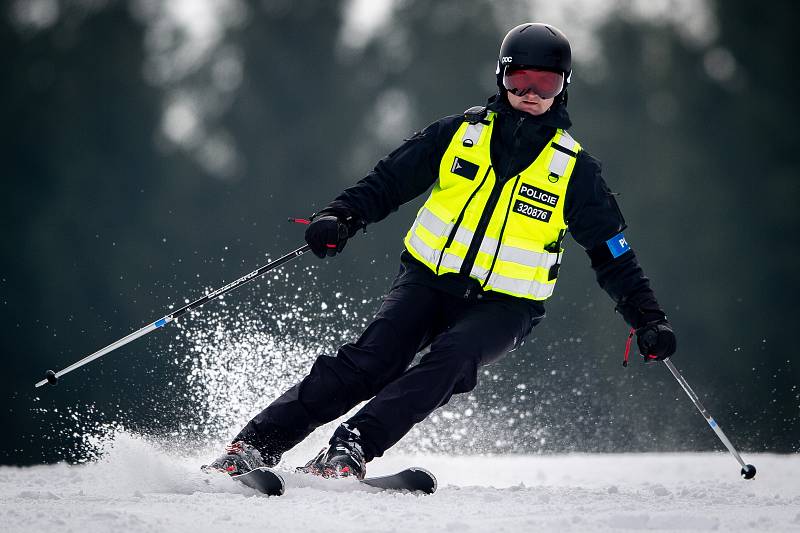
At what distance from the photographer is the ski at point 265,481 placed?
3516mm

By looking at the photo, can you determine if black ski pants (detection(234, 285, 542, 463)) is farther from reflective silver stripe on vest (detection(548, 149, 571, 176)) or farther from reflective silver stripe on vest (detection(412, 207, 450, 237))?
reflective silver stripe on vest (detection(548, 149, 571, 176))

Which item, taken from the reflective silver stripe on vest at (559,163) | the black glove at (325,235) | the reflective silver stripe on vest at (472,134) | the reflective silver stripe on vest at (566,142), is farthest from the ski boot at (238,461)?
the reflective silver stripe on vest at (566,142)

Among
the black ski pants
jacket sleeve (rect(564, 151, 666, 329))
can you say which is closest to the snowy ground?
the black ski pants

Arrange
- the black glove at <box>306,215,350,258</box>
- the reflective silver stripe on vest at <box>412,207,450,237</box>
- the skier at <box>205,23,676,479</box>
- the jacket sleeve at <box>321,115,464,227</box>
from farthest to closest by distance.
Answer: the jacket sleeve at <box>321,115,464,227</box> < the reflective silver stripe on vest at <box>412,207,450,237</box> < the black glove at <box>306,215,350,258</box> < the skier at <box>205,23,676,479</box>

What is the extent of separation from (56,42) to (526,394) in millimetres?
16965

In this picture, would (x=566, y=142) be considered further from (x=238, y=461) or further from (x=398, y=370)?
(x=238, y=461)

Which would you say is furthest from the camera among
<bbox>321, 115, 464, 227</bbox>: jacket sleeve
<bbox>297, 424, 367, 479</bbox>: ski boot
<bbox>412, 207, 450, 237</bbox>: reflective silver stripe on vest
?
<bbox>321, 115, 464, 227</bbox>: jacket sleeve

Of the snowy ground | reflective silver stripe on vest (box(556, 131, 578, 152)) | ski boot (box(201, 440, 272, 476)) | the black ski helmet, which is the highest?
the black ski helmet

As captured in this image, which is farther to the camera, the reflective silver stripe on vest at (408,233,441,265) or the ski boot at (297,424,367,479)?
the reflective silver stripe on vest at (408,233,441,265)

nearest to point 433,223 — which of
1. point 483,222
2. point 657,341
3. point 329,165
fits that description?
point 483,222

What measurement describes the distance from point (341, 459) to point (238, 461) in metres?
0.38

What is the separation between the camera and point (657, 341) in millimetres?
4273

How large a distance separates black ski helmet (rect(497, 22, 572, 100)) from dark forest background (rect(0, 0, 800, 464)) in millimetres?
10003

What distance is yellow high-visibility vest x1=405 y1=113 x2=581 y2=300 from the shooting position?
4.24 metres
